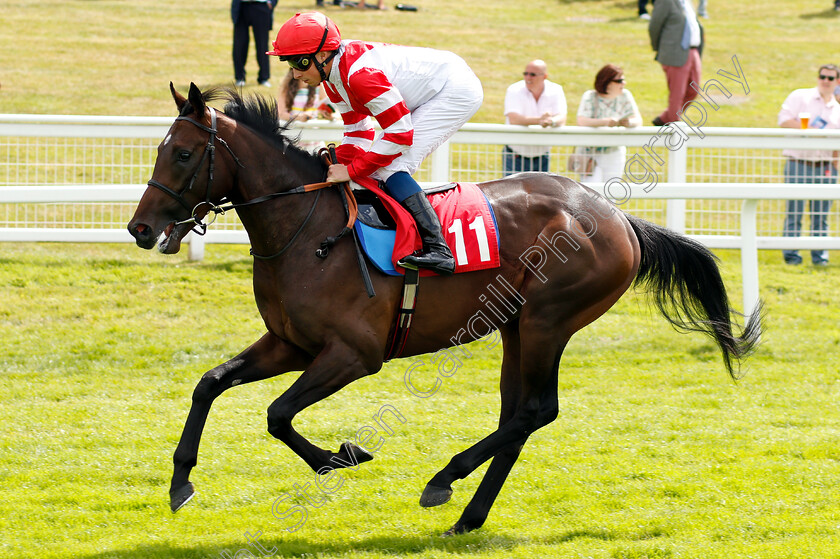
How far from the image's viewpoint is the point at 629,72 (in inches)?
638

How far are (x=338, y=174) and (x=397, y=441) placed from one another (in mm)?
1616

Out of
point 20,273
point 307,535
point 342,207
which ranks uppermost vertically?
point 342,207

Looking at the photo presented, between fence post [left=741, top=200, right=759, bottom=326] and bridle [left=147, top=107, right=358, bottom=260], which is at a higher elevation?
bridle [left=147, top=107, right=358, bottom=260]

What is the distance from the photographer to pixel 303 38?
3.80 meters

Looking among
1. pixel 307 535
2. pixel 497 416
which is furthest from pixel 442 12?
pixel 307 535

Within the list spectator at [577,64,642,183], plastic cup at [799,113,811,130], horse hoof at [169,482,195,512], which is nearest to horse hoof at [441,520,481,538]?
horse hoof at [169,482,195,512]

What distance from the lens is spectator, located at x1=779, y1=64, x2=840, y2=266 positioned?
26.5 ft

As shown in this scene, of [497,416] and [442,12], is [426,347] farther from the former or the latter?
[442,12]

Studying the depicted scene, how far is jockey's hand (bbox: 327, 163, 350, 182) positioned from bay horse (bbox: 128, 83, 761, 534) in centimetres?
8

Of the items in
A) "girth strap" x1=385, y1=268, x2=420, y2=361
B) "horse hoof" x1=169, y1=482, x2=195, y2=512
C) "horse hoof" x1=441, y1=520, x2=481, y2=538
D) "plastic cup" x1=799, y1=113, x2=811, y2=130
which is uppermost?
"plastic cup" x1=799, y1=113, x2=811, y2=130

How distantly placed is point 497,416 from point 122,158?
12.4ft

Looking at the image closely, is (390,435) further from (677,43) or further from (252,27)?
(252,27)

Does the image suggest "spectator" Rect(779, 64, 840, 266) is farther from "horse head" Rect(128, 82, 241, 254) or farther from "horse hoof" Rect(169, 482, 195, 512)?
"horse hoof" Rect(169, 482, 195, 512)

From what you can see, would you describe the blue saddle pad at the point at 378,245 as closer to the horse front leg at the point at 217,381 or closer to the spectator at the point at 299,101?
the horse front leg at the point at 217,381
